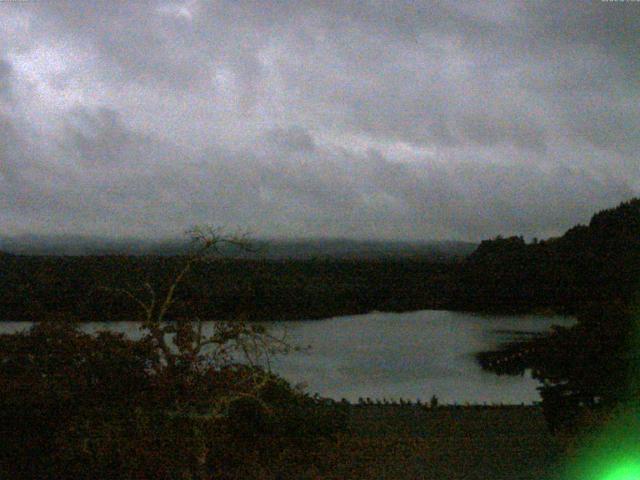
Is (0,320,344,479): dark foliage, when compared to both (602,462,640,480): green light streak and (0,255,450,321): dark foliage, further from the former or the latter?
(602,462,640,480): green light streak

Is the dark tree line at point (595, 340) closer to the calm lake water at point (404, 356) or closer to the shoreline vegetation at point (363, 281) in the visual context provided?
the shoreline vegetation at point (363, 281)

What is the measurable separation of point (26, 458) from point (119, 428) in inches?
92.3

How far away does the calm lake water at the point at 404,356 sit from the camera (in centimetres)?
2477

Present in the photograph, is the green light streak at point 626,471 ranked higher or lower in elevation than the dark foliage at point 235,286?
lower

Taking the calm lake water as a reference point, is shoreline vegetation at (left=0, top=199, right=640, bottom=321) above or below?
above

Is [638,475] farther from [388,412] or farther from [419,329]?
[419,329]

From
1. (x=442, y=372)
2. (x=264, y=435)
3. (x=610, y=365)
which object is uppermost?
(x=610, y=365)

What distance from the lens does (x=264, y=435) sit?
34.4 ft

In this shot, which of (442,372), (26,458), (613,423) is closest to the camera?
(26,458)

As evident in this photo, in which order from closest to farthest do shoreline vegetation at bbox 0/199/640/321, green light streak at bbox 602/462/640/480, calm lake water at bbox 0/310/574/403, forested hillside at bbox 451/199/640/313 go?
green light streak at bbox 602/462/640/480 < calm lake water at bbox 0/310/574/403 < shoreline vegetation at bbox 0/199/640/321 < forested hillside at bbox 451/199/640/313

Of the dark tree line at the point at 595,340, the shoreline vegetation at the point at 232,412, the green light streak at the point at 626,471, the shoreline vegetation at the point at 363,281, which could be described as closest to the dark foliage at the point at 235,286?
the shoreline vegetation at the point at 363,281

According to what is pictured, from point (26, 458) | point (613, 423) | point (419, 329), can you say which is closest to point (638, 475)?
point (613, 423)

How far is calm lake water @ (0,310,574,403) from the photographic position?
2477 cm

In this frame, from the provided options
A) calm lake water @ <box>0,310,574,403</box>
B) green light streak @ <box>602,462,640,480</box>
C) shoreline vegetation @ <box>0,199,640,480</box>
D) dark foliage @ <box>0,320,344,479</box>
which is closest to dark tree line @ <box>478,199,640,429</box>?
shoreline vegetation @ <box>0,199,640,480</box>
